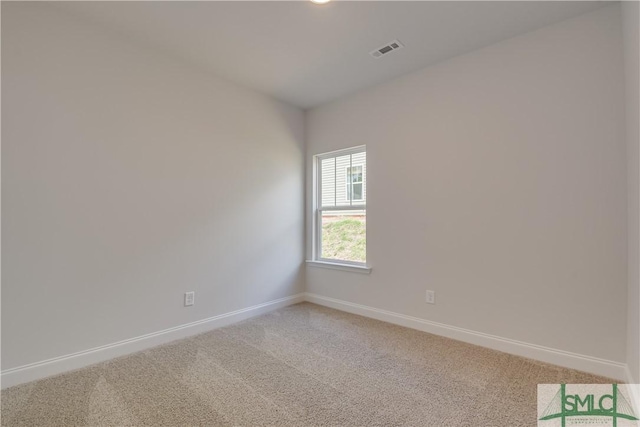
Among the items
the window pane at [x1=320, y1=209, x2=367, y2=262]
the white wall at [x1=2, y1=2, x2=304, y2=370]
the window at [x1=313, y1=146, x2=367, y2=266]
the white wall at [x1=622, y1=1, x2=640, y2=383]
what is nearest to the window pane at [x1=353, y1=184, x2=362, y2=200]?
the window at [x1=313, y1=146, x2=367, y2=266]

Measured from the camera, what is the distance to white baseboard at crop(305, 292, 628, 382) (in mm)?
2008

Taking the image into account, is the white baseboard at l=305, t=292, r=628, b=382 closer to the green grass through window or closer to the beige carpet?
the beige carpet

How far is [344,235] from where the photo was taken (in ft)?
12.0

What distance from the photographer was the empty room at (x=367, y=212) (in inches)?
72.4

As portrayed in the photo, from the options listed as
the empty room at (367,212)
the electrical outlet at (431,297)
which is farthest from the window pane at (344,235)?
the electrical outlet at (431,297)

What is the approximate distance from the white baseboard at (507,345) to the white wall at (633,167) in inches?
6.1

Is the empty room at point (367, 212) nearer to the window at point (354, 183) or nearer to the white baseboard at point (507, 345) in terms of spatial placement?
the white baseboard at point (507, 345)

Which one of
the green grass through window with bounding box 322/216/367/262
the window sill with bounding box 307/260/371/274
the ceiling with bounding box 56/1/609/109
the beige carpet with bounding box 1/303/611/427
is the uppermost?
the ceiling with bounding box 56/1/609/109

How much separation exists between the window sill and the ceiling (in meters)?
2.09

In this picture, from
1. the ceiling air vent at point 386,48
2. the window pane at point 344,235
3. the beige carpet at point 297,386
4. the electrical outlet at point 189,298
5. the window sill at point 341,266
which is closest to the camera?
the beige carpet at point 297,386

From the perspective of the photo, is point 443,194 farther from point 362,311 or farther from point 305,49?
point 305,49

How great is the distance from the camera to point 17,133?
6.40 feet

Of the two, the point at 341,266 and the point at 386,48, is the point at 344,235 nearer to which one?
the point at 341,266

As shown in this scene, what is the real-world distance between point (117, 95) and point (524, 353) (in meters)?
3.85
